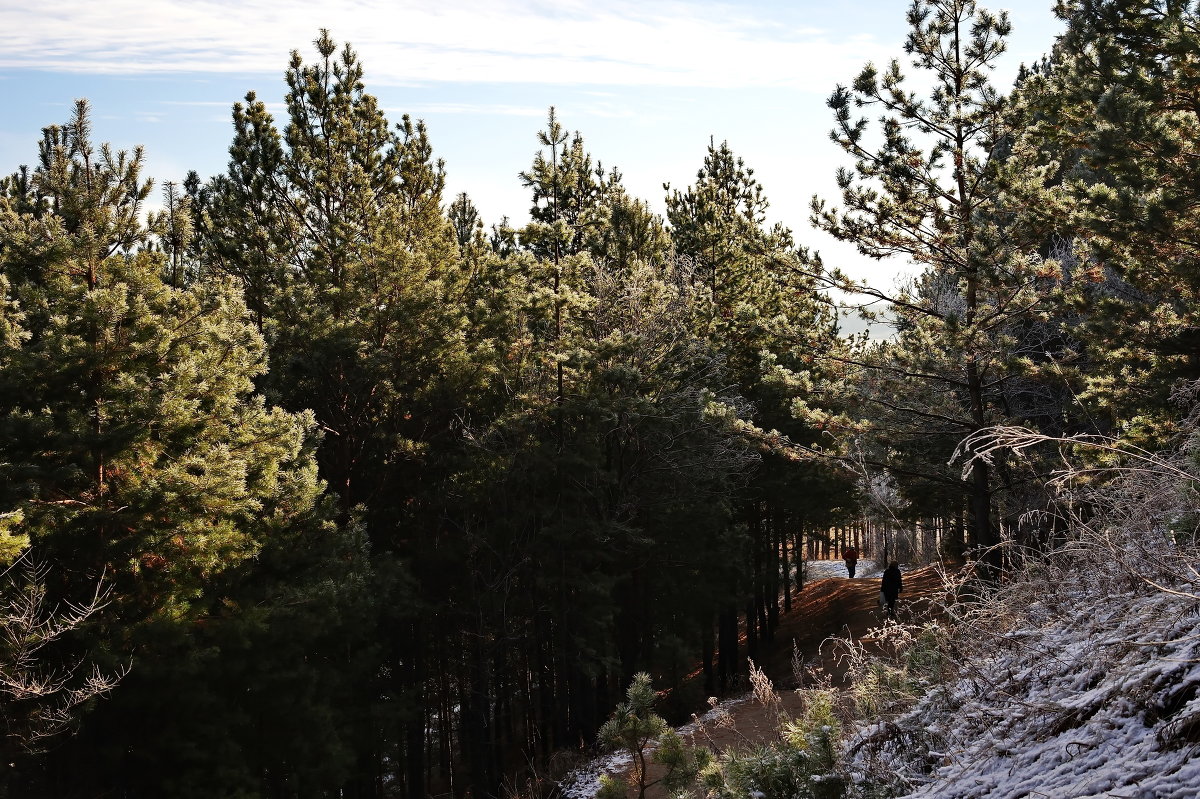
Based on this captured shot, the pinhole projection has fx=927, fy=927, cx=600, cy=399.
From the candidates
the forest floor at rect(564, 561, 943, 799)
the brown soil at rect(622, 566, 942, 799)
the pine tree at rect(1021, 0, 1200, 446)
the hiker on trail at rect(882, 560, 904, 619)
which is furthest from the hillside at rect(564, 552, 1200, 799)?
the brown soil at rect(622, 566, 942, 799)

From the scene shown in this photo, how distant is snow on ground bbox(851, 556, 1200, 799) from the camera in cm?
404

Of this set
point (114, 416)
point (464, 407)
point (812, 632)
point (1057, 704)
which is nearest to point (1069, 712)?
point (1057, 704)

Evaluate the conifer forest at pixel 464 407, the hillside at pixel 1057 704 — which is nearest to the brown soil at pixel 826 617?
the conifer forest at pixel 464 407

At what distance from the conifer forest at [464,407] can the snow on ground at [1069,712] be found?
52 cm

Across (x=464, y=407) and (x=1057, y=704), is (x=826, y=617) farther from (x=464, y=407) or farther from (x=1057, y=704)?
(x=1057, y=704)

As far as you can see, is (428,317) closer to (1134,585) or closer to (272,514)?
(272,514)

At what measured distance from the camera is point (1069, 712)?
4805mm

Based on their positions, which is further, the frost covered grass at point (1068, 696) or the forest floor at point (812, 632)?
the forest floor at point (812, 632)

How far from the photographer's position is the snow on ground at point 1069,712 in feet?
13.3

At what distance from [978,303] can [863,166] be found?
2.91 metres

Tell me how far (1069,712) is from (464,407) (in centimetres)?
1649

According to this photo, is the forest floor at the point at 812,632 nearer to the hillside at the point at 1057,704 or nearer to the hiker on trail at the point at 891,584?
the hiker on trail at the point at 891,584

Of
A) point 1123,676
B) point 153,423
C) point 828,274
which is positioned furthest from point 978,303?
point 153,423

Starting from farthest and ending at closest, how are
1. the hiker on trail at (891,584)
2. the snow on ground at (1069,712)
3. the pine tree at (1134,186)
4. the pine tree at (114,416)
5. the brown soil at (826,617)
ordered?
1. the brown soil at (826,617)
2. the hiker on trail at (891,584)
3. the pine tree at (114,416)
4. the pine tree at (1134,186)
5. the snow on ground at (1069,712)
